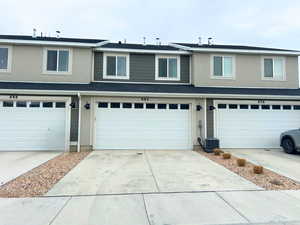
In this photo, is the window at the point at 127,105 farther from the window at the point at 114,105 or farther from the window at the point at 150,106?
the window at the point at 150,106

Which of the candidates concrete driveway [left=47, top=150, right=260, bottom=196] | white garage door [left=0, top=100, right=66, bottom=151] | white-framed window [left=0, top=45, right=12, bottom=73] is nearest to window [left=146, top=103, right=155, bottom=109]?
concrete driveway [left=47, top=150, right=260, bottom=196]

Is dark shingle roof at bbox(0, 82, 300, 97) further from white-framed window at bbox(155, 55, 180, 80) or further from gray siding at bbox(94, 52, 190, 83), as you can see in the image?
white-framed window at bbox(155, 55, 180, 80)

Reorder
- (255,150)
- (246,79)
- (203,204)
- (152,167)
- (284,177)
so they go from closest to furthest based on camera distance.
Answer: (203,204)
(284,177)
(152,167)
(255,150)
(246,79)

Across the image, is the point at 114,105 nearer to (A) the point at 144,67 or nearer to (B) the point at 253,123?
(A) the point at 144,67

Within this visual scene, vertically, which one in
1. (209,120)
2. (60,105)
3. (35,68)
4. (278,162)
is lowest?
(278,162)

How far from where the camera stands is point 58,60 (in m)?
11.0

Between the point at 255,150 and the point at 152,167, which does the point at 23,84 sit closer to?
the point at 152,167

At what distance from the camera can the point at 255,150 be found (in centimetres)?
984

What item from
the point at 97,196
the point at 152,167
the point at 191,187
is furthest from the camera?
the point at 152,167

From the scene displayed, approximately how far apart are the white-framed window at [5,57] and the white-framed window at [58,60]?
193 cm

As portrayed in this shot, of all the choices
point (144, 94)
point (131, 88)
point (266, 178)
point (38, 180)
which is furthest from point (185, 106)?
point (38, 180)

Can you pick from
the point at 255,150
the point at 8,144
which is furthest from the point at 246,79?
the point at 8,144

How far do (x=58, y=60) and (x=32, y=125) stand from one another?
3.94 metres

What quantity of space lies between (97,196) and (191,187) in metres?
2.24
